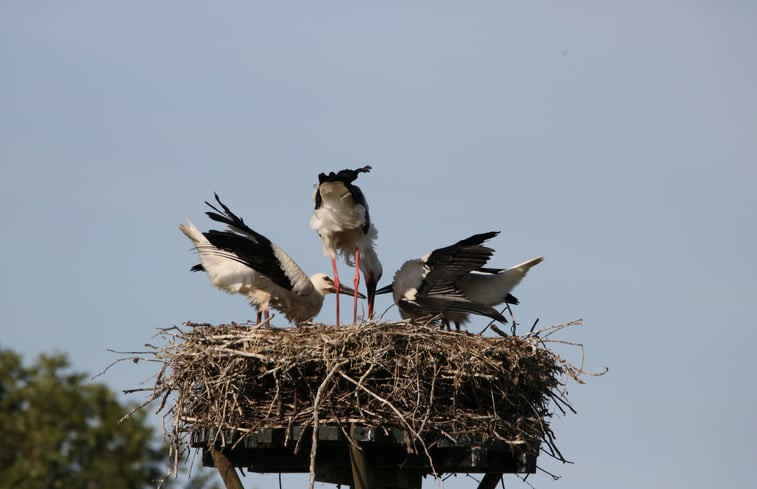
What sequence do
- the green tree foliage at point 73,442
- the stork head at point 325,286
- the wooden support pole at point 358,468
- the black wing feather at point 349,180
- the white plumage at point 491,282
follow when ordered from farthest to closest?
the green tree foliage at point 73,442, the stork head at point 325,286, the white plumage at point 491,282, the black wing feather at point 349,180, the wooden support pole at point 358,468

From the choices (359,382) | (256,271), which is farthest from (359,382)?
(256,271)

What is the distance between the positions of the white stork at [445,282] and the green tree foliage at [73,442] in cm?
930

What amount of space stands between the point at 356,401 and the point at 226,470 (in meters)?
0.85

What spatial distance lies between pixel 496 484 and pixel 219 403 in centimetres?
167

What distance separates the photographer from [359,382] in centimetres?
713

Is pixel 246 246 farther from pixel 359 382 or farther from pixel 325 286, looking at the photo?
pixel 359 382

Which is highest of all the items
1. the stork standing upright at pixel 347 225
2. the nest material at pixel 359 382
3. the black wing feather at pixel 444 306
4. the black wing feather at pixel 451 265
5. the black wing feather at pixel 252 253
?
the stork standing upright at pixel 347 225

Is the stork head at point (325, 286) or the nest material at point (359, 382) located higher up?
the stork head at point (325, 286)

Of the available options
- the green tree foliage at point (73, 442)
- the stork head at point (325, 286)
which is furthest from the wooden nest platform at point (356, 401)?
the green tree foliage at point (73, 442)

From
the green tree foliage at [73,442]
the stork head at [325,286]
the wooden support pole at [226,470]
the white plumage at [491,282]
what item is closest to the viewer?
the wooden support pole at [226,470]

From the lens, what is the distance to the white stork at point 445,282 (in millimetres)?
9180

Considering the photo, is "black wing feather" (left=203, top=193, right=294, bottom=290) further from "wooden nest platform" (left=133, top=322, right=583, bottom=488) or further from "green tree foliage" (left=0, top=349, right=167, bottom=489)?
"green tree foliage" (left=0, top=349, right=167, bottom=489)

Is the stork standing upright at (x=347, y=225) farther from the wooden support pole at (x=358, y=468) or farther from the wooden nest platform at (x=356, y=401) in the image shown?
the wooden support pole at (x=358, y=468)

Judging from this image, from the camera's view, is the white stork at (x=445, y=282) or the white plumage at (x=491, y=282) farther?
the white plumage at (x=491, y=282)
